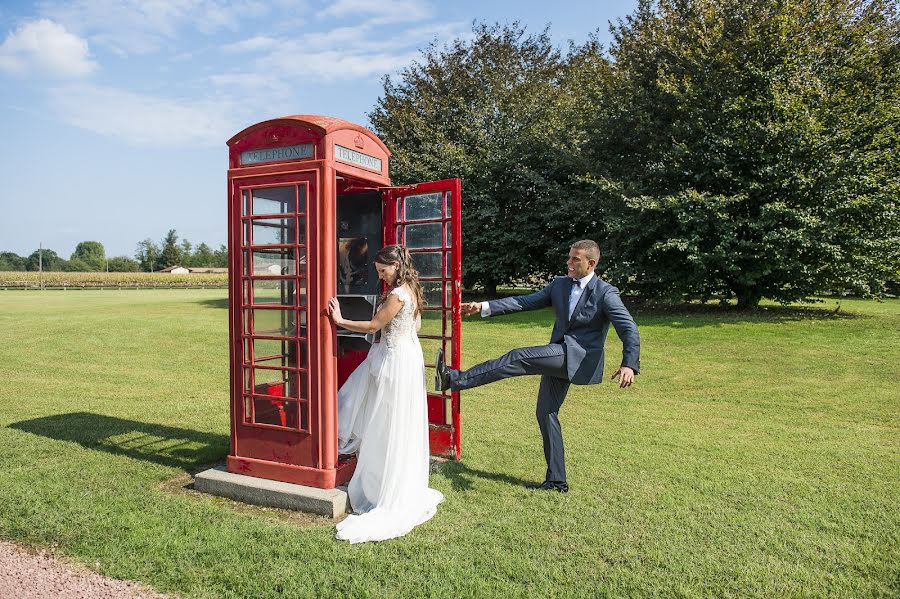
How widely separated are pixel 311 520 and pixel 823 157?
675 inches

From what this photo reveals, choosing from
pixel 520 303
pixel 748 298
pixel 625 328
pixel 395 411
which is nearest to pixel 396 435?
pixel 395 411

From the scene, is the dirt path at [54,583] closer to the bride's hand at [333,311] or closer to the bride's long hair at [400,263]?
the bride's hand at [333,311]

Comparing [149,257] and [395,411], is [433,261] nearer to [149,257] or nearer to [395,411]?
[395,411]

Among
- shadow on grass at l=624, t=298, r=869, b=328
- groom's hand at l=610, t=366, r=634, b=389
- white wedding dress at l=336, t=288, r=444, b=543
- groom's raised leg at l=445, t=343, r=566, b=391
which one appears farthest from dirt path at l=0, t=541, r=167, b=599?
shadow on grass at l=624, t=298, r=869, b=328

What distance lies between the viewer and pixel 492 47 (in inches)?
1200

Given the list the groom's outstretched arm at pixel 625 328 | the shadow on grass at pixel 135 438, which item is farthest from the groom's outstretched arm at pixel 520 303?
the shadow on grass at pixel 135 438

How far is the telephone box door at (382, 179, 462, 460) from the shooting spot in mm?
6371

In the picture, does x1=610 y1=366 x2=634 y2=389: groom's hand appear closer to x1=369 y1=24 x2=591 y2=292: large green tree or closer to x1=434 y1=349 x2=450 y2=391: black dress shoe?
x1=434 y1=349 x2=450 y2=391: black dress shoe

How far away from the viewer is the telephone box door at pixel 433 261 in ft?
20.9

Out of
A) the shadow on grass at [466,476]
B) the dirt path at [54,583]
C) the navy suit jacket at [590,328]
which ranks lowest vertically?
the shadow on grass at [466,476]

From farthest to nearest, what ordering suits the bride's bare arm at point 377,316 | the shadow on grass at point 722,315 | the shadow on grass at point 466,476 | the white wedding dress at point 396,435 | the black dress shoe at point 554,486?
the shadow on grass at point 722,315
the shadow on grass at point 466,476
the black dress shoe at point 554,486
the bride's bare arm at point 377,316
the white wedding dress at point 396,435

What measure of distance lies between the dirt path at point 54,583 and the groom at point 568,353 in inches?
110

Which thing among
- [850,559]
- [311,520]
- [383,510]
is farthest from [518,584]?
[850,559]

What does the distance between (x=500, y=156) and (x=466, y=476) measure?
19.7 metres
